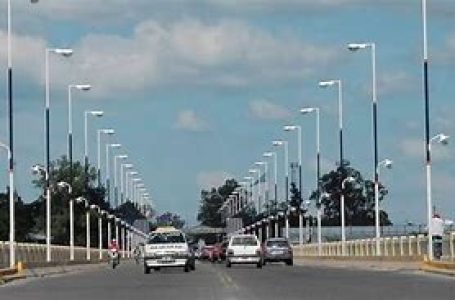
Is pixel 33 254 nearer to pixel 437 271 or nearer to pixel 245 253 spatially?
pixel 245 253

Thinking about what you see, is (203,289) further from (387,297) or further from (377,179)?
(377,179)

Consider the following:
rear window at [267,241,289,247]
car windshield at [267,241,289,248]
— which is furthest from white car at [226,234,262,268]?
rear window at [267,241,289,247]

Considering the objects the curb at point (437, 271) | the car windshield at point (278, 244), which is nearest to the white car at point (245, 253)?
the car windshield at point (278, 244)

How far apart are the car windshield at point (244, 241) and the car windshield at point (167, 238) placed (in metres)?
10.8

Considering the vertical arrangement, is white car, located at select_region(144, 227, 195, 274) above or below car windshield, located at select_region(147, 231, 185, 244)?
below

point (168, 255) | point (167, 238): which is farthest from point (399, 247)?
A: point (168, 255)

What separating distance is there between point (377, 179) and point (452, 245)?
68.2 ft

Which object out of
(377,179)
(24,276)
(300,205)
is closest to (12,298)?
(24,276)

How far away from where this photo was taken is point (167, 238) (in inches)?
2398

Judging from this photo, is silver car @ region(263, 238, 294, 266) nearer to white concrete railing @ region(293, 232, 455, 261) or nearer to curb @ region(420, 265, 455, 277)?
white concrete railing @ region(293, 232, 455, 261)

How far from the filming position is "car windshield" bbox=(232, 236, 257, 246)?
7225 cm

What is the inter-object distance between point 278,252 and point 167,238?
2063 cm

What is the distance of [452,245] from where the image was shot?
175 feet

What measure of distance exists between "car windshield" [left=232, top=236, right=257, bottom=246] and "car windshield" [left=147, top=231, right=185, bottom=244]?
10826mm
